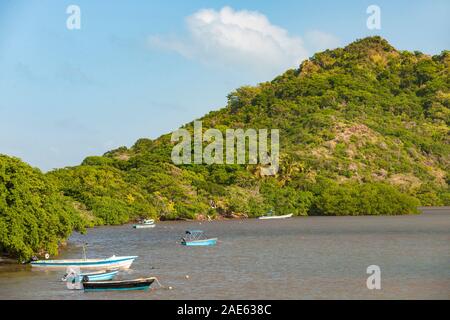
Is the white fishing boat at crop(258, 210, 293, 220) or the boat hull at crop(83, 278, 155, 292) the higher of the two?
the white fishing boat at crop(258, 210, 293, 220)

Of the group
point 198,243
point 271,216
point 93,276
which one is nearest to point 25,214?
point 93,276

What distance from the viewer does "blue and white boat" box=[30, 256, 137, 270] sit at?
57625mm

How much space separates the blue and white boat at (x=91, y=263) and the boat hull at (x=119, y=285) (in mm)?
10802

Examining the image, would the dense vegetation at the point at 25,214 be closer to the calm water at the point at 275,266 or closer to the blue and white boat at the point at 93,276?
the calm water at the point at 275,266

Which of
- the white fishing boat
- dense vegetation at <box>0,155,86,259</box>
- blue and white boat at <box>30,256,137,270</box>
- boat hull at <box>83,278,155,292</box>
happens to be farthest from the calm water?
the white fishing boat

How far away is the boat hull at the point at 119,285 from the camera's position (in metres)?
46.0

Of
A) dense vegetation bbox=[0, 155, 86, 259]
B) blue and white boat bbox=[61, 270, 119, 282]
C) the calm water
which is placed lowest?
the calm water

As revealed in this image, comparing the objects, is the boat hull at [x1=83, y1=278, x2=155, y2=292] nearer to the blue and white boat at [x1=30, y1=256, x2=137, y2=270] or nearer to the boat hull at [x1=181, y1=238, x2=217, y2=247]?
the blue and white boat at [x1=30, y1=256, x2=137, y2=270]

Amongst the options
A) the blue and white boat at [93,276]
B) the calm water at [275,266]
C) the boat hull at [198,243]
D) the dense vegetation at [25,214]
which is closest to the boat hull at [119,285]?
the calm water at [275,266]

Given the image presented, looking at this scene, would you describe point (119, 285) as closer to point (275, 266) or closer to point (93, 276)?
point (93, 276)

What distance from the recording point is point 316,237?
3723 inches

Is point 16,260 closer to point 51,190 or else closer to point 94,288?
point 51,190

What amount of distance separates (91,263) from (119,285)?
12152 millimetres

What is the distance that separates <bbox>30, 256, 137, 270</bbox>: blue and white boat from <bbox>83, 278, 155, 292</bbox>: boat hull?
1080 centimetres
